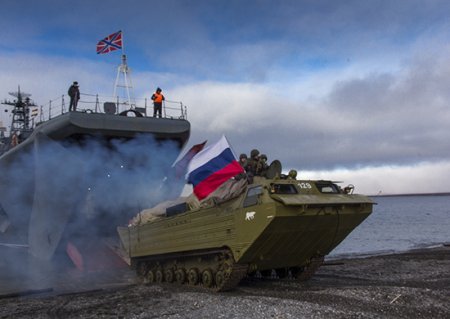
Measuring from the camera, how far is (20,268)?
16.7 metres

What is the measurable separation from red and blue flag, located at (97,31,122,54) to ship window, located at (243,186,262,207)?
934 centimetres

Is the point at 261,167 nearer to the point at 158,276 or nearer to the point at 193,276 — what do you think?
the point at 193,276

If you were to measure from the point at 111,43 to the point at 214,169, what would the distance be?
786 cm

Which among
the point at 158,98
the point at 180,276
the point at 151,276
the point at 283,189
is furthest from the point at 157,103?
the point at 283,189

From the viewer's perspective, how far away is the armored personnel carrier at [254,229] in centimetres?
935

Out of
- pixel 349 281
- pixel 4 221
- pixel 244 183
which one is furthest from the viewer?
pixel 4 221

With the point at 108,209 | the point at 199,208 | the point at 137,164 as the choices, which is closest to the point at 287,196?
the point at 199,208

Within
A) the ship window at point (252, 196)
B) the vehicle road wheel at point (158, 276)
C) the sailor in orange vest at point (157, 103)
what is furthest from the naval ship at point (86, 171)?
the ship window at point (252, 196)

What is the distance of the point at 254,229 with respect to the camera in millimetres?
9344

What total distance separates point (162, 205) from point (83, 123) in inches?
146

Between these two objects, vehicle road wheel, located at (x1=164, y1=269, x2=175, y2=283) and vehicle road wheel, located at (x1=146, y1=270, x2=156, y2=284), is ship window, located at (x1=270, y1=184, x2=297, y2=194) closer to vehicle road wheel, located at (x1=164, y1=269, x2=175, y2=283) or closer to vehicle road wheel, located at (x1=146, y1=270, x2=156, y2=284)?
vehicle road wheel, located at (x1=164, y1=269, x2=175, y2=283)

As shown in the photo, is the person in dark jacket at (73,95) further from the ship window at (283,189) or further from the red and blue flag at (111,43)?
the ship window at (283,189)

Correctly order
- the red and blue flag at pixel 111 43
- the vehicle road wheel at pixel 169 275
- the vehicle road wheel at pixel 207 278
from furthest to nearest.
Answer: the red and blue flag at pixel 111 43 < the vehicle road wheel at pixel 169 275 < the vehicle road wheel at pixel 207 278

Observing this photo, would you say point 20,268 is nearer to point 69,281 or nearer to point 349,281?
point 69,281
